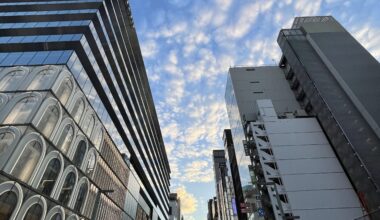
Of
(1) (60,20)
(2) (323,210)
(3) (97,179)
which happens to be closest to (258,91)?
(2) (323,210)

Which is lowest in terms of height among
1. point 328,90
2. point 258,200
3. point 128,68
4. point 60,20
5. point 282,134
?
point 258,200

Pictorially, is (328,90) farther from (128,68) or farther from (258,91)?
(128,68)

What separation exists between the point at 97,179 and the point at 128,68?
83.0 feet

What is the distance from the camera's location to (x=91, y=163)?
2944 cm

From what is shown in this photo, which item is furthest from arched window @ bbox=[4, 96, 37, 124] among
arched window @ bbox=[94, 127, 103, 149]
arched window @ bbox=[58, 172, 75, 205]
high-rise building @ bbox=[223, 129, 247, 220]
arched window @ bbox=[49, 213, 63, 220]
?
high-rise building @ bbox=[223, 129, 247, 220]

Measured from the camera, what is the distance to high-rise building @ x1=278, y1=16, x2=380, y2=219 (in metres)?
28.7

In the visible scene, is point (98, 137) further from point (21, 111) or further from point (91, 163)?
point (21, 111)

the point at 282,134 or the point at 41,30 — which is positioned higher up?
the point at 41,30

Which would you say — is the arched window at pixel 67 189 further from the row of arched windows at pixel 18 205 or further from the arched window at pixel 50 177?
the row of arched windows at pixel 18 205

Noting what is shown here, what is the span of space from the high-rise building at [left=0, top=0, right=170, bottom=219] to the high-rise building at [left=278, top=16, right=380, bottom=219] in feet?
98.8

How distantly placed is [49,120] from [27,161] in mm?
4405

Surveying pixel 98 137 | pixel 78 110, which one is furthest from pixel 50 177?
pixel 98 137

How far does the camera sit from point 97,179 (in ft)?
102

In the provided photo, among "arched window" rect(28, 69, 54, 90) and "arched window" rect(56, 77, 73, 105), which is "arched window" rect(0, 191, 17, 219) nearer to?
"arched window" rect(56, 77, 73, 105)
